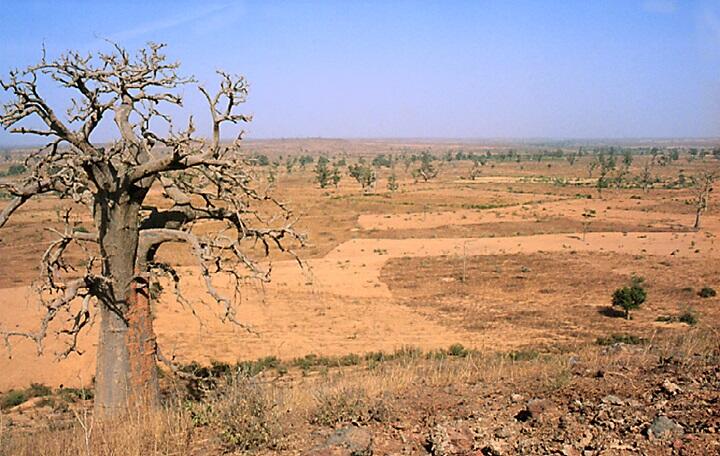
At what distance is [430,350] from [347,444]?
835 centimetres

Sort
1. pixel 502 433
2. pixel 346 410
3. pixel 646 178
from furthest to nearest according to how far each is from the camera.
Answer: pixel 646 178 → pixel 346 410 → pixel 502 433

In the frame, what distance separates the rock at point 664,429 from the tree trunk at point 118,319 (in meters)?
4.54

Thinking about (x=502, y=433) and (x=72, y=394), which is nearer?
(x=502, y=433)

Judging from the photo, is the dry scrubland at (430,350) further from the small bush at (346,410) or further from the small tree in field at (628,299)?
the small tree in field at (628,299)

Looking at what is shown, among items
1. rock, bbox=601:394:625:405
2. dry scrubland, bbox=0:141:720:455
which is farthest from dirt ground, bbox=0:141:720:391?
rock, bbox=601:394:625:405

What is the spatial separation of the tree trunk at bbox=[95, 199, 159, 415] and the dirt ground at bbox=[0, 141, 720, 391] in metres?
0.51

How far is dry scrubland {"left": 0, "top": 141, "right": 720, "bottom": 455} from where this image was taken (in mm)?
3932

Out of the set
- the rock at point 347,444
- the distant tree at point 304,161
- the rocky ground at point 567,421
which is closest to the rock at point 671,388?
the rocky ground at point 567,421

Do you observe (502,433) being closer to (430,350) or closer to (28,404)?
(430,350)

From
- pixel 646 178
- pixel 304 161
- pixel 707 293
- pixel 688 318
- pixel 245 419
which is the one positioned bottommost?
pixel 707 293

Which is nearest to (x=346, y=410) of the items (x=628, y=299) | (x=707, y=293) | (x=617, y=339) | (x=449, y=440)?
(x=449, y=440)

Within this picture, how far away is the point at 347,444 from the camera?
3680mm

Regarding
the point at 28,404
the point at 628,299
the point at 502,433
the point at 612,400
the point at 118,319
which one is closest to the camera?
the point at 502,433

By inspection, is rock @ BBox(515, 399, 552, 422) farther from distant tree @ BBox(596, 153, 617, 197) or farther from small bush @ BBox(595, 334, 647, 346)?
distant tree @ BBox(596, 153, 617, 197)
